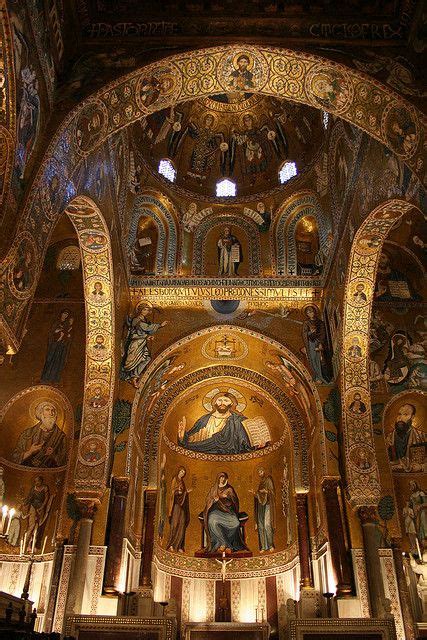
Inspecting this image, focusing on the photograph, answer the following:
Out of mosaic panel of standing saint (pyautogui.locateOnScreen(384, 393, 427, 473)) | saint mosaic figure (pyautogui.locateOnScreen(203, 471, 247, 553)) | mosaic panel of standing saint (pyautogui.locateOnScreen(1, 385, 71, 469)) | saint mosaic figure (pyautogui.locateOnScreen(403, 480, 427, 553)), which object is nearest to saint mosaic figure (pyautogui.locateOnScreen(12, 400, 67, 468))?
mosaic panel of standing saint (pyautogui.locateOnScreen(1, 385, 71, 469))

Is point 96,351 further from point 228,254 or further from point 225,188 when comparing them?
point 225,188

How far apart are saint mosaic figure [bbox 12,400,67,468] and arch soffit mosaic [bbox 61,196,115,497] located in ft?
5.01

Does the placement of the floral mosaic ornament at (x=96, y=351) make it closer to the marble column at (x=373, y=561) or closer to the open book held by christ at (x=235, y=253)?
the open book held by christ at (x=235, y=253)

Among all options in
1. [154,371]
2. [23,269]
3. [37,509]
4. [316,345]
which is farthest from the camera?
[316,345]

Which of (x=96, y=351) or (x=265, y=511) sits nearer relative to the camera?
(x=96, y=351)

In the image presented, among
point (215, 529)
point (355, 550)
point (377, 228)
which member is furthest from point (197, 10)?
point (215, 529)

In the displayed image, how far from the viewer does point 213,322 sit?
15.7 m

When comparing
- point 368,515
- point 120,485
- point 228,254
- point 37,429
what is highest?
point 228,254

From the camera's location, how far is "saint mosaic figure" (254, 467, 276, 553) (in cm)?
1588

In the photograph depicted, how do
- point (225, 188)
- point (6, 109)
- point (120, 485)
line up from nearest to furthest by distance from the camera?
point (6, 109), point (120, 485), point (225, 188)

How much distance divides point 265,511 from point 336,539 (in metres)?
3.86

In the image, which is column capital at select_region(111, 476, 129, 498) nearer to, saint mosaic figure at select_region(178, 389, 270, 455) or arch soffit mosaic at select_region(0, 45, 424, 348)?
saint mosaic figure at select_region(178, 389, 270, 455)

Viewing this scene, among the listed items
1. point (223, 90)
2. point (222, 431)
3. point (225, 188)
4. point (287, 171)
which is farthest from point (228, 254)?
point (223, 90)

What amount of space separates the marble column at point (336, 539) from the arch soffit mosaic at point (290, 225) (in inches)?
245
